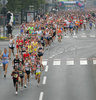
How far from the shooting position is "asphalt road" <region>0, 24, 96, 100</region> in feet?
60.4

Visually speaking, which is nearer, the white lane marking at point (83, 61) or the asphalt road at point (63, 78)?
the asphalt road at point (63, 78)

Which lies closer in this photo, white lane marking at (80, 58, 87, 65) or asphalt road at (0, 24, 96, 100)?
asphalt road at (0, 24, 96, 100)

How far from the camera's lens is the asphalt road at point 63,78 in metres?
18.4

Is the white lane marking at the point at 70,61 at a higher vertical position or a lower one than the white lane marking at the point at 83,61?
lower

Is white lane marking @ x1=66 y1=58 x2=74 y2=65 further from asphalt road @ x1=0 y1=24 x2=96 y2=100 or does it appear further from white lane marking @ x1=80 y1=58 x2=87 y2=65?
white lane marking @ x1=80 y1=58 x2=87 y2=65

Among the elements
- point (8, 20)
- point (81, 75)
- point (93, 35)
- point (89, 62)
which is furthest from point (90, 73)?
point (8, 20)

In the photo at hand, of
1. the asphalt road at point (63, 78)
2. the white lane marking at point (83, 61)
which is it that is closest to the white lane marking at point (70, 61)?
the asphalt road at point (63, 78)

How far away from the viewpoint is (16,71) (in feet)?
60.8

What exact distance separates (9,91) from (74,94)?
359cm

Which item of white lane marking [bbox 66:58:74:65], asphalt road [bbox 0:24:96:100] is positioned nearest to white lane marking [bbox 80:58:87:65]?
asphalt road [bbox 0:24:96:100]

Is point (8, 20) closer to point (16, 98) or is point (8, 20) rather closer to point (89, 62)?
point (89, 62)

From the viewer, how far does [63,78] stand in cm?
2281

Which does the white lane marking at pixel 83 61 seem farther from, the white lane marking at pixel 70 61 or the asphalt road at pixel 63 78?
the white lane marking at pixel 70 61

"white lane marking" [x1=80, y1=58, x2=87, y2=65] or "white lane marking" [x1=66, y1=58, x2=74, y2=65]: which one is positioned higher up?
"white lane marking" [x1=80, y1=58, x2=87, y2=65]
